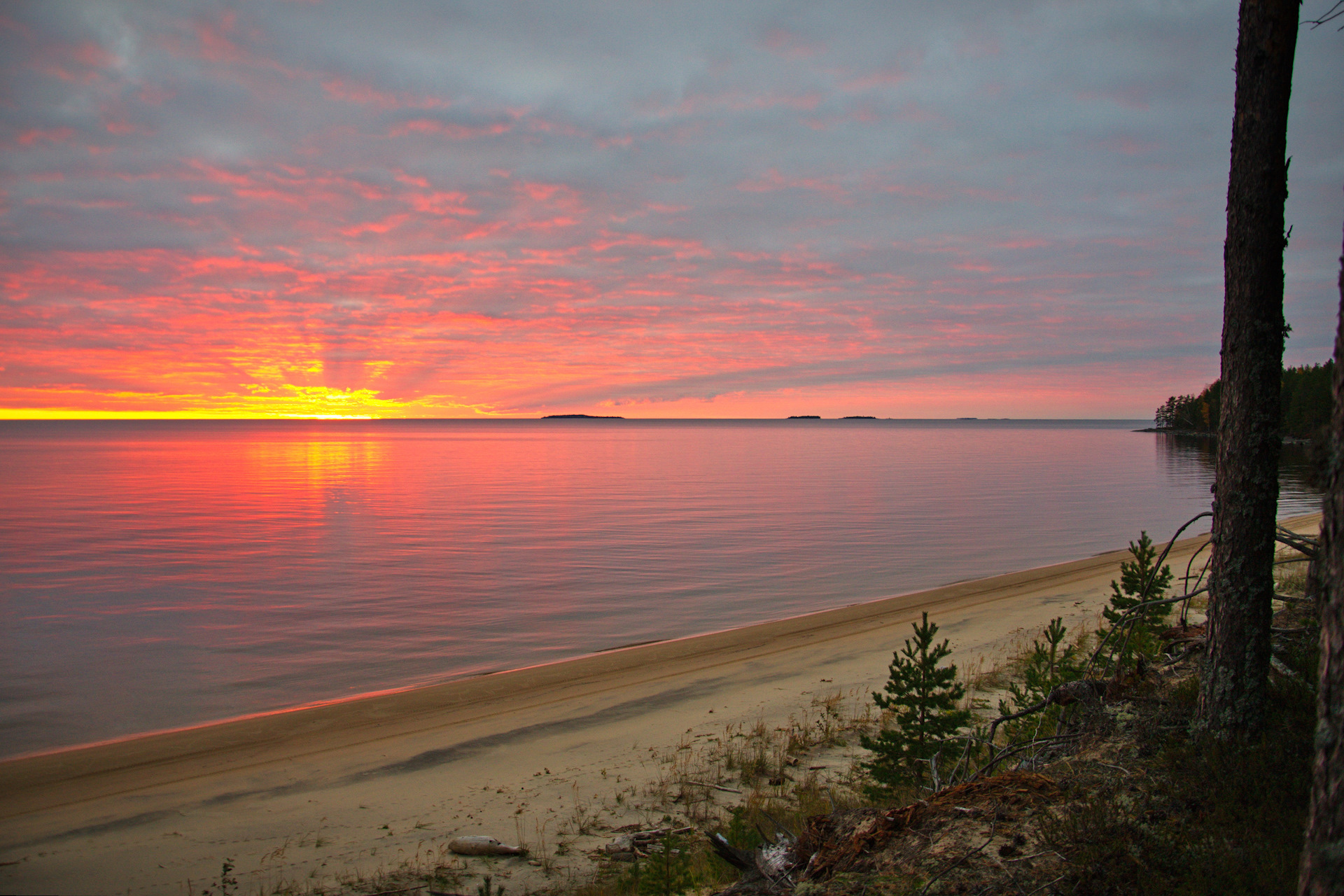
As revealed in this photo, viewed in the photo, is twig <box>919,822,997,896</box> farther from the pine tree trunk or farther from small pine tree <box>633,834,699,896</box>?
small pine tree <box>633,834,699,896</box>

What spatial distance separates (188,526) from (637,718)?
1325 inches

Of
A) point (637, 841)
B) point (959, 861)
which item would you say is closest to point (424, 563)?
point (637, 841)

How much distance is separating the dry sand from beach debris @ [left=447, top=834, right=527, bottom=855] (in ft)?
0.48

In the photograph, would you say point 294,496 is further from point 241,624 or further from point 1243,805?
point 1243,805

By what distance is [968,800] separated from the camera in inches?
206

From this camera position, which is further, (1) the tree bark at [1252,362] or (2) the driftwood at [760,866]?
(1) the tree bark at [1252,362]

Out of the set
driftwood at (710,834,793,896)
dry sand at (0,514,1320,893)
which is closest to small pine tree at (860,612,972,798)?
driftwood at (710,834,793,896)

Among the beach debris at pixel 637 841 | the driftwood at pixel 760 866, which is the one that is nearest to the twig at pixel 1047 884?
the driftwood at pixel 760 866

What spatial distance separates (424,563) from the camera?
28.5 meters

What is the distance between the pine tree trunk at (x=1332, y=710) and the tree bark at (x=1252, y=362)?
111 inches

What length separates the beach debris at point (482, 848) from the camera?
7438 millimetres

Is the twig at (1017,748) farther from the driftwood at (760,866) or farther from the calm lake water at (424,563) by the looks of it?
the calm lake water at (424,563)

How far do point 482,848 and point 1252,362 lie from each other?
792 cm

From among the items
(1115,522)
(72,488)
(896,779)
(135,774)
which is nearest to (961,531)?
(1115,522)
